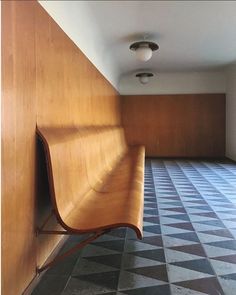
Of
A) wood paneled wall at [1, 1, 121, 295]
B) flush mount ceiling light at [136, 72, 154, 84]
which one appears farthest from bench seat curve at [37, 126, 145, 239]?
flush mount ceiling light at [136, 72, 154, 84]

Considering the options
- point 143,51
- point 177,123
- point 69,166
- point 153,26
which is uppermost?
point 153,26

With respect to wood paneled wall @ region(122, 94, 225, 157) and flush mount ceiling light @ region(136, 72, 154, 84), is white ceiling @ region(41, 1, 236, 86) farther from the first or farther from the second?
wood paneled wall @ region(122, 94, 225, 157)

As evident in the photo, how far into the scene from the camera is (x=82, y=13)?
356 centimetres

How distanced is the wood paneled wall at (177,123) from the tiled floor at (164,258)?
545cm

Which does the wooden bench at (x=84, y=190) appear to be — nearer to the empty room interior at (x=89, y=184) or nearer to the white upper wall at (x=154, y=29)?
the empty room interior at (x=89, y=184)

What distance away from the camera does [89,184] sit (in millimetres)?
3045

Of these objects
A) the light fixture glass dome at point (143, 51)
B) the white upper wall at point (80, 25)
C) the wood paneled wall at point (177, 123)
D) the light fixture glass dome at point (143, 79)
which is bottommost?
the wood paneled wall at point (177, 123)

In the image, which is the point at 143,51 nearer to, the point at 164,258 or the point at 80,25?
the point at 80,25

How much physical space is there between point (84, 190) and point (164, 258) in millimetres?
902

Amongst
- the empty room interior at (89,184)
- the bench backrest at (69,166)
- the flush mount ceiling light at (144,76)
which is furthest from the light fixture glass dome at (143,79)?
the bench backrest at (69,166)

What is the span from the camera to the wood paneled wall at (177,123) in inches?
382

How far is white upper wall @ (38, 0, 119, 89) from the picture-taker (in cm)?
269

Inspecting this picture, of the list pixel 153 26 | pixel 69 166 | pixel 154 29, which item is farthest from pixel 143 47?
pixel 69 166

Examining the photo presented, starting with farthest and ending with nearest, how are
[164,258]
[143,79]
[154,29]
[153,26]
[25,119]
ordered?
[143,79] < [154,29] < [153,26] < [164,258] < [25,119]
